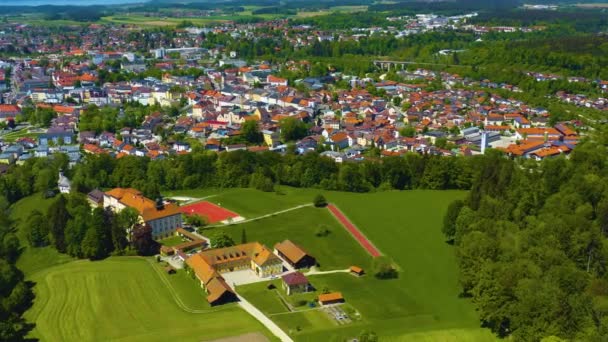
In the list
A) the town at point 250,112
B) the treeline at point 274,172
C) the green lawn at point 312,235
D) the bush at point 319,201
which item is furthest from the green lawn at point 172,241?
the town at point 250,112

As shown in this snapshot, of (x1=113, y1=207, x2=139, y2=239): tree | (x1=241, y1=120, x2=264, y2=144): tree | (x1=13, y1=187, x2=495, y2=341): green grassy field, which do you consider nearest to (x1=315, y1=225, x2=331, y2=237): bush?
(x1=13, y1=187, x2=495, y2=341): green grassy field

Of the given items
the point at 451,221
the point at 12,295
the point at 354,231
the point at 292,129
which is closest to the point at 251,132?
the point at 292,129

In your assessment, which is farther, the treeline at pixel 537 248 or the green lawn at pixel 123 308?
the green lawn at pixel 123 308

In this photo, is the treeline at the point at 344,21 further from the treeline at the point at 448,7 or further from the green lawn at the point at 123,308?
the green lawn at the point at 123,308

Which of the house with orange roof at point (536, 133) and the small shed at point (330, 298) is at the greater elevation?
the small shed at point (330, 298)

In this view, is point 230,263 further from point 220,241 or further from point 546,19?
point 546,19

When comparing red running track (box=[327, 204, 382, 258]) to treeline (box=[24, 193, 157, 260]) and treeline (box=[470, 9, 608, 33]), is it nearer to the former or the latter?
treeline (box=[24, 193, 157, 260])
